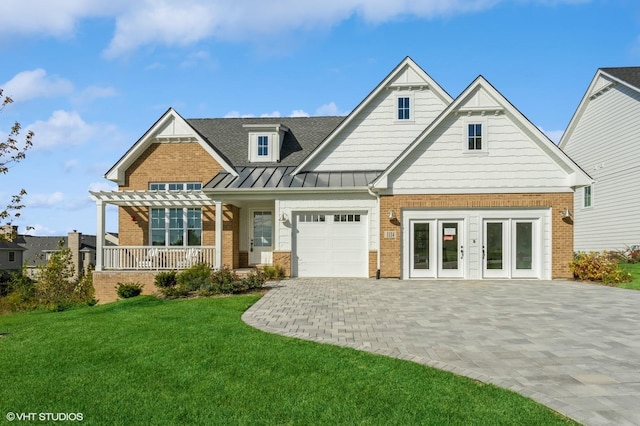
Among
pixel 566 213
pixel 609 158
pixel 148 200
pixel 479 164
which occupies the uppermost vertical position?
pixel 609 158

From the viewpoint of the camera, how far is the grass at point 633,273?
48.8 feet

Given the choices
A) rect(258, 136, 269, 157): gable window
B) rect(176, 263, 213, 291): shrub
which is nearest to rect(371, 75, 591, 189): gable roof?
rect(258, 136, 269, 157): gable window

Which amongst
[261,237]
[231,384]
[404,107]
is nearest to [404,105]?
[404,107]

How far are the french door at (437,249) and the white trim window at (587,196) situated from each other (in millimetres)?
13468

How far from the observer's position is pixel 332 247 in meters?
17.4

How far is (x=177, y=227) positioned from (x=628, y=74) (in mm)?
24149

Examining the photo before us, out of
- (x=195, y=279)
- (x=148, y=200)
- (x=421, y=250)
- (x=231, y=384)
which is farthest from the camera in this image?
(x=148, y=200)

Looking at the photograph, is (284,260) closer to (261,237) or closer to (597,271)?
(261,237)

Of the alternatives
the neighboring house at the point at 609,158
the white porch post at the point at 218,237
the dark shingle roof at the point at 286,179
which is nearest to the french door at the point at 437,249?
the dark shingle roof at the point at 286,179

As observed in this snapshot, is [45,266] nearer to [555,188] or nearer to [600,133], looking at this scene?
[555,188]

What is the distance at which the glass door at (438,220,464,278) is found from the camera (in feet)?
53.7

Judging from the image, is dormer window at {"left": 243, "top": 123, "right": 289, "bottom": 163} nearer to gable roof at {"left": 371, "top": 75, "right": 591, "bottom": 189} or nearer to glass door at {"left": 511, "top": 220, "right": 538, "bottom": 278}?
gable roof at {"left": 371, "top": 75, "right": 591, "bottom": 189}

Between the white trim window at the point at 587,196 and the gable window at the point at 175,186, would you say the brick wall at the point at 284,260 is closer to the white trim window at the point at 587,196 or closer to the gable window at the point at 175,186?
the gable window at the point at 175,186

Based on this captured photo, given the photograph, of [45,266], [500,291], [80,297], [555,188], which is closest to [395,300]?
[500,291]
